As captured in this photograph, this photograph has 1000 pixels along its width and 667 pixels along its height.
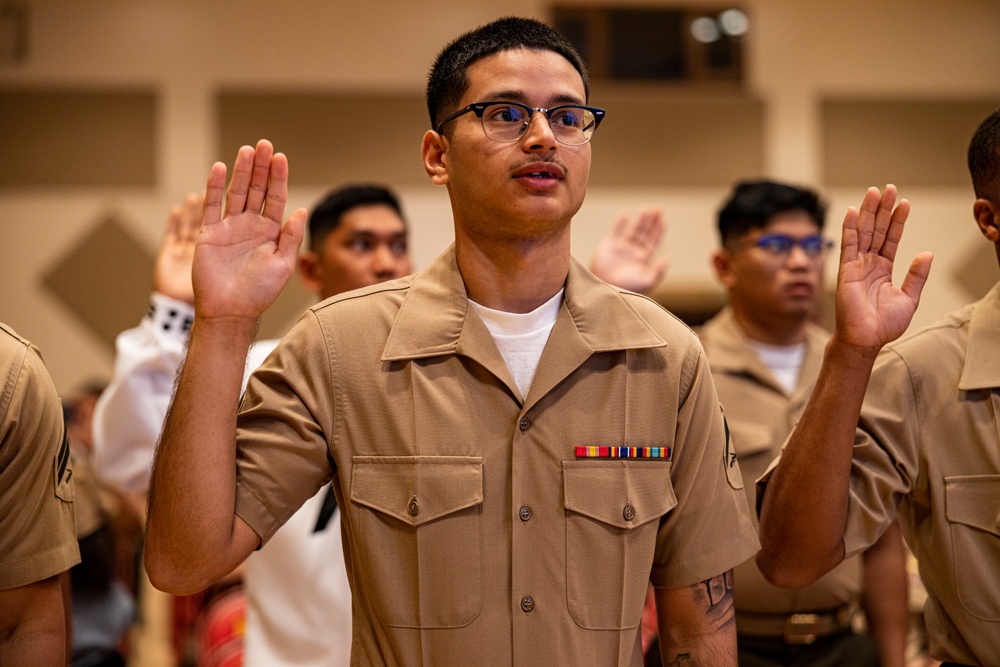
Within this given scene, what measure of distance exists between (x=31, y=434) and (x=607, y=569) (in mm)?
1030

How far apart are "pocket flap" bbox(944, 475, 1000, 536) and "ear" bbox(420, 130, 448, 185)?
43.9 inches

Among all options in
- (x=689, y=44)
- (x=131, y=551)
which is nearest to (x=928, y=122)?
(x=689, y=44)

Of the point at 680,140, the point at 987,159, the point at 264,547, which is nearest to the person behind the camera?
the point at 987,159

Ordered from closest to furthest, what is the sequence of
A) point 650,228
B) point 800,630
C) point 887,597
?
point 800,630 → point 887,597 → point 650,228

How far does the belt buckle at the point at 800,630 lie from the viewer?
119 inches

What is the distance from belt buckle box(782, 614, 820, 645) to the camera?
303cm

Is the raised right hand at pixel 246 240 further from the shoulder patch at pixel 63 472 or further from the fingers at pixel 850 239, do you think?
the fingers at pixel 850 239

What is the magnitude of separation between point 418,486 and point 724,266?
2.24 metres

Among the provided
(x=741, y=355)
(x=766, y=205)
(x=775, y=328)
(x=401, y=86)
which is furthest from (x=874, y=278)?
(x=401, y=86)

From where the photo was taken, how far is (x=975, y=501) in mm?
1941

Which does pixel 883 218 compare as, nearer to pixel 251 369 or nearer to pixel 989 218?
pixel 989 218

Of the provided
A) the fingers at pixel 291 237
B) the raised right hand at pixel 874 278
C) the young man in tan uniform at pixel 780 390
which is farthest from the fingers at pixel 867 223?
the young man in tan uniform at pixel 780 390

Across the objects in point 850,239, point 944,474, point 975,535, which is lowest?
point 975,535

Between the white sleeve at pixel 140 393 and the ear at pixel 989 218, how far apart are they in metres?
1.93
